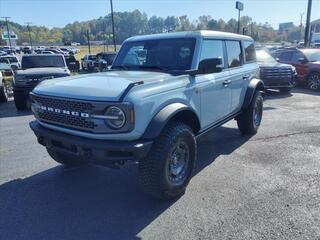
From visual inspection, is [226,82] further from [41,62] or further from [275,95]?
[41,62]

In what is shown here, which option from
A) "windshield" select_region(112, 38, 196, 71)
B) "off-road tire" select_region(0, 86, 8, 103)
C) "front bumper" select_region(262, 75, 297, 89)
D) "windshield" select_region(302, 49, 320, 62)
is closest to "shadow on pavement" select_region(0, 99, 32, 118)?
"off-road tire" select_region(0, 86, 8, 103)

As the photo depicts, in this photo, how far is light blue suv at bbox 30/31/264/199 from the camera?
10.7 ft

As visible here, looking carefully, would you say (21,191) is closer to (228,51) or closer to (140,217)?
(140,217)

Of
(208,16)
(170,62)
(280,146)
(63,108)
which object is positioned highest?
(208,16)

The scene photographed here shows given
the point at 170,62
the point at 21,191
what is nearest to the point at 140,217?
the point at 21,191

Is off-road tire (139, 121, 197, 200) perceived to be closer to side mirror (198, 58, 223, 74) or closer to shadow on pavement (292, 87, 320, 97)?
side mirror (198, 58, 223, 74)

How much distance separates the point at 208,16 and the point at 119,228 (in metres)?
90.6

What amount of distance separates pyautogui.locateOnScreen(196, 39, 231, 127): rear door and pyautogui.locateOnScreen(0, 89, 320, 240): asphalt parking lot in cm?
81

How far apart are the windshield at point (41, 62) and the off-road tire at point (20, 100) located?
5.43ft

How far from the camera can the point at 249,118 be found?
6.39 metres

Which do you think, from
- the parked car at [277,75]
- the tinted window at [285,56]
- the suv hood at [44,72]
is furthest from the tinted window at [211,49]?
the tinted window at [285,56]

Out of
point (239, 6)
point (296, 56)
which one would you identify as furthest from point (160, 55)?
point (239, 6)

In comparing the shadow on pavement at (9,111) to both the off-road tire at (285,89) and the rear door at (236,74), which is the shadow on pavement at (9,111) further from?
the off-road tire at (285,89)

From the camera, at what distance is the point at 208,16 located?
288ft
